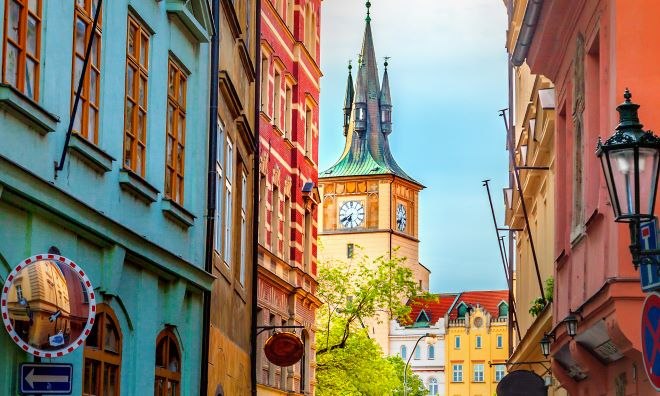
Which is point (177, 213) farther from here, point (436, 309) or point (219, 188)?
point (436, 309)

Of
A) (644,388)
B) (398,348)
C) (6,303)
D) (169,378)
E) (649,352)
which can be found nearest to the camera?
(649,352)

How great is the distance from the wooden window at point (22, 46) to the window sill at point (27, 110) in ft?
0.33

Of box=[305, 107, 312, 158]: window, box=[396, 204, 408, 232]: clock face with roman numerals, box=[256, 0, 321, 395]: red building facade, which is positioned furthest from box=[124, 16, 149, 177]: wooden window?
box=[396, 204, 408, 232]: clock face with roman numerals

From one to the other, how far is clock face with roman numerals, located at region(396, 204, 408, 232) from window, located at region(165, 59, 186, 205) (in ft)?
410

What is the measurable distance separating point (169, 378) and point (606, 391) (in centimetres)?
512

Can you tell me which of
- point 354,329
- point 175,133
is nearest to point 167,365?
point 175,133

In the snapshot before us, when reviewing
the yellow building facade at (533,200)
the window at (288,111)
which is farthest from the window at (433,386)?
the yellow building facade at (533,200)

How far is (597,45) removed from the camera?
46.8ft

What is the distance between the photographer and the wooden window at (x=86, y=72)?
12.9 meters

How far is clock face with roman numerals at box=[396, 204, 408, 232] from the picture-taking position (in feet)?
469

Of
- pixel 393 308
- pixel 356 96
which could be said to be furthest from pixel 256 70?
pixel 356 96

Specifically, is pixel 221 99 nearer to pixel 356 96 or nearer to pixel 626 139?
pixel 626 139

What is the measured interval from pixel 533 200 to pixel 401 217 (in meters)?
114

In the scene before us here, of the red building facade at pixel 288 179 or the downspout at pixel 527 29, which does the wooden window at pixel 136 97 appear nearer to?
the downspout at pixel 527 29
